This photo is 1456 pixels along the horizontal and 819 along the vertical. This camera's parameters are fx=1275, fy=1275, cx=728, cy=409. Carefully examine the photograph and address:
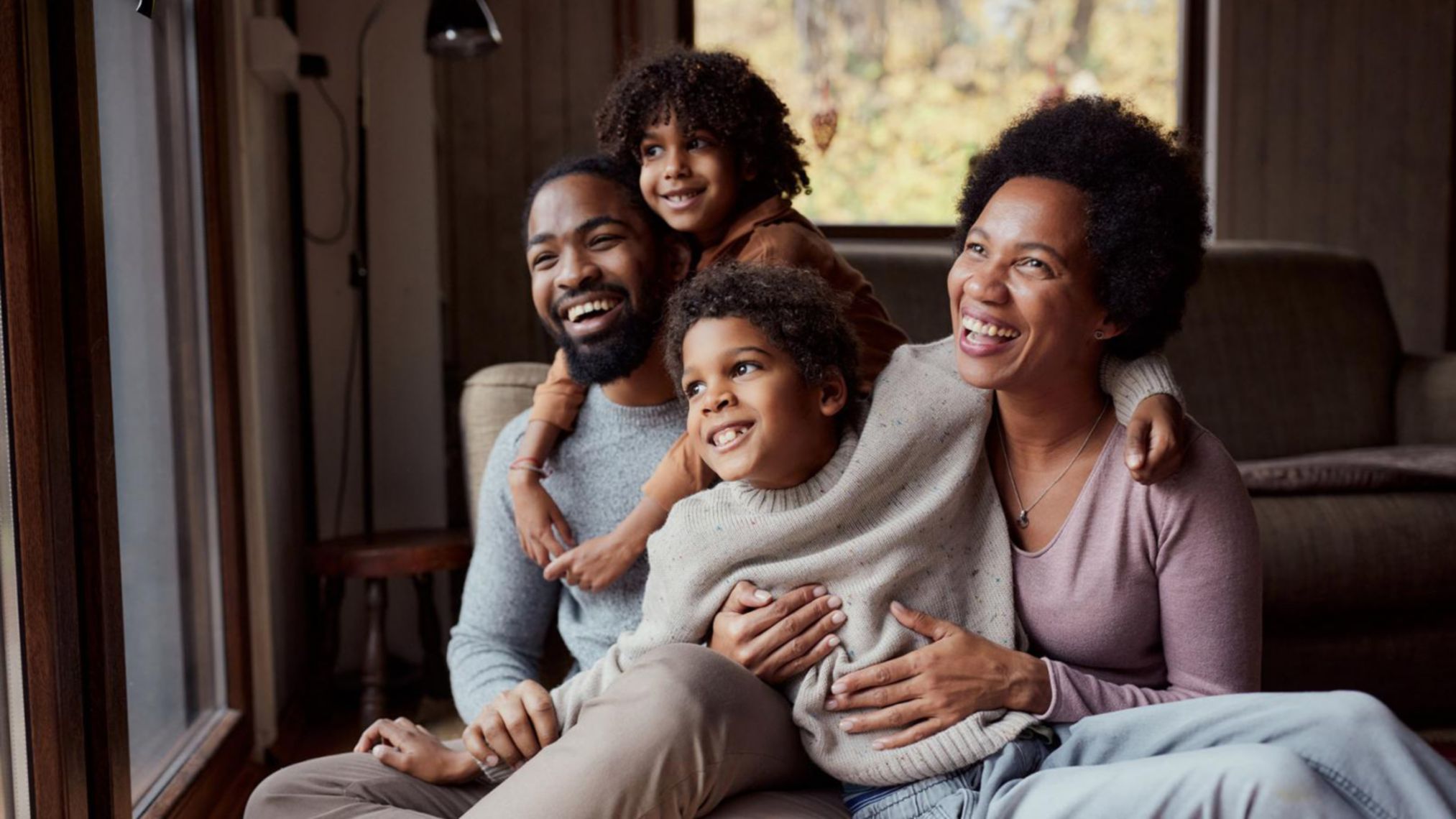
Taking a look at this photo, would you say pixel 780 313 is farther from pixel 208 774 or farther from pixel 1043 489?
pixel 208 774

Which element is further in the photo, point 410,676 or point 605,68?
point 605,68

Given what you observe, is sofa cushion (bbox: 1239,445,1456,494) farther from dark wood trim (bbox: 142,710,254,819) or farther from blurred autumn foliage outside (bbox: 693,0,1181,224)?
dark wood trim (bbox: 142,710,254,819)

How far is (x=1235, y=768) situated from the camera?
1084 mm

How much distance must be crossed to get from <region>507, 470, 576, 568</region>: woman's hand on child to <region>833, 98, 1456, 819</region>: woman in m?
0.58

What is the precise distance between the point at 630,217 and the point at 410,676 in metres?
1.59

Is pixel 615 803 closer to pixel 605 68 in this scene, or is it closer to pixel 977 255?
pixel 977 255

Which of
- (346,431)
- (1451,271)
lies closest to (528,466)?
(346,431)

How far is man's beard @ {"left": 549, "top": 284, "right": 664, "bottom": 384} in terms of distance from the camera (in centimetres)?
179

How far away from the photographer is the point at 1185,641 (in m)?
1.35

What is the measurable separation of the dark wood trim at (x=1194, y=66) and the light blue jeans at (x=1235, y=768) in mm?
3538

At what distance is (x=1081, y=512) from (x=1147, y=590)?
0.35ft

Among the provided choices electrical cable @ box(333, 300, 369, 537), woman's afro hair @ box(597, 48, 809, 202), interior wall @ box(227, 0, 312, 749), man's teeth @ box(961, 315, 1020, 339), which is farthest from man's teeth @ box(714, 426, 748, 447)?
electrical cable @ box(333, 300, 369, 537)

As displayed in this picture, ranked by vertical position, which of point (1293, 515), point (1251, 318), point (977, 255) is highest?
point (977, 255)

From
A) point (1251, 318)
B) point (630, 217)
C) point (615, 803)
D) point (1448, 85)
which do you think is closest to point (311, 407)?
point (630, 217)
